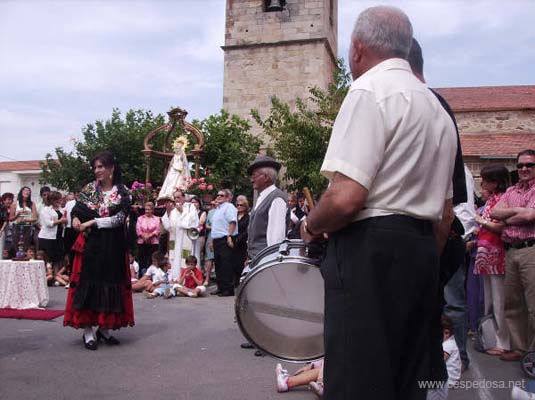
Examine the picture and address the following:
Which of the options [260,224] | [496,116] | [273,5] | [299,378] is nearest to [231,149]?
[273,5]

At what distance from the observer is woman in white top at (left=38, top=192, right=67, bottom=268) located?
451 inches

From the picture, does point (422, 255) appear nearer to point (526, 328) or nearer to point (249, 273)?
point (249, 273)

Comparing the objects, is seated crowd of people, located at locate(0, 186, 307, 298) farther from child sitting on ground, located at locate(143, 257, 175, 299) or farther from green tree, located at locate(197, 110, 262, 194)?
green tree, located at locate(197, 110, 262, 194)

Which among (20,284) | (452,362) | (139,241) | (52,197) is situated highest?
(52,197)

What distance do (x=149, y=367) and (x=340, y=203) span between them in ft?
12.7

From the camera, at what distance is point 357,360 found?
187 centimetres

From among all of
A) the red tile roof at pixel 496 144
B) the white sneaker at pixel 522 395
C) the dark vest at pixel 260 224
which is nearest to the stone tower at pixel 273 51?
the red tile roof at pixel 496 144

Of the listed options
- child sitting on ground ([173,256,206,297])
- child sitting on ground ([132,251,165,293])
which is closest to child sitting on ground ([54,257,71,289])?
child sitting on ground ([132,251,165,293])

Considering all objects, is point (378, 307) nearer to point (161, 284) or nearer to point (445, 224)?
point (445, 224)

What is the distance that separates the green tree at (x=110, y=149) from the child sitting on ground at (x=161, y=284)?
89.4ft

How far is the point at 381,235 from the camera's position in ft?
6.22

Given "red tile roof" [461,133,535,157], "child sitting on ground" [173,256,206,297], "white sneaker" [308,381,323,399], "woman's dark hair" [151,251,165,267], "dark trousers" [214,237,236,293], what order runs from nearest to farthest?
1. "white sneaker" [308,381,323,399]
2. "child sitting on ground" [173,256,206,297]
3. "dark trousers" [214,237,236,293]
4. "woman's dark hair" [151,251,165,267]
5. "red tile roof" [461,133,535,157]

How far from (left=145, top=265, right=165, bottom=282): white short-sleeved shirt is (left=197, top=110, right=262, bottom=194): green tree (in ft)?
52.2

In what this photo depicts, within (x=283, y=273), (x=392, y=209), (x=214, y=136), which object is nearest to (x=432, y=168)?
(x=392, y=209)
